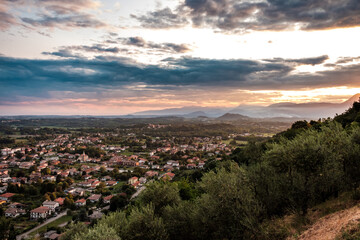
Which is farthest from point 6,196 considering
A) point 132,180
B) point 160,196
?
point 160,196

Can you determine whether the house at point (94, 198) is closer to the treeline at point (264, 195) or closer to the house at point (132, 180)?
the house at point (132, 180)

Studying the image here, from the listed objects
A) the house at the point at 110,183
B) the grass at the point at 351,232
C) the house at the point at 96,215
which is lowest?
the house at the point at 110,183

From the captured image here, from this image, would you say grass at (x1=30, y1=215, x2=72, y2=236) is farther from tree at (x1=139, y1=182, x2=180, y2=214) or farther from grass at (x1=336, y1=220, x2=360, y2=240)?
grass at (x1=336, y1=220, x2=360, y2=240)

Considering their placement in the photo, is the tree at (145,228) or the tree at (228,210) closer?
the tree at (228,210)

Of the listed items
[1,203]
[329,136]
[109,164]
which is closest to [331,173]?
[329,136]

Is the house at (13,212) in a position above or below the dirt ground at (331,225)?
below

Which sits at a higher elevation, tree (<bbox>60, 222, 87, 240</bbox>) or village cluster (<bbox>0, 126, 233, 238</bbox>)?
tree (<bbox>60, 222, 87, 240</bbox>)

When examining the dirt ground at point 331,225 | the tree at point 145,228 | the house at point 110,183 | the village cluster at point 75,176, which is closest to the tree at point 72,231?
the tree at point 145,228

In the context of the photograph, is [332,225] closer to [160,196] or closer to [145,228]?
[145,228]

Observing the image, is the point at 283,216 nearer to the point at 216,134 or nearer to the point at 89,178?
the point at 89,178

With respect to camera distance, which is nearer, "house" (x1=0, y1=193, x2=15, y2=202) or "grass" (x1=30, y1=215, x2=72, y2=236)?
"grass" (x1=30, y1=215, x2=72, y2=236)

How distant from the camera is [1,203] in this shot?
39.3m

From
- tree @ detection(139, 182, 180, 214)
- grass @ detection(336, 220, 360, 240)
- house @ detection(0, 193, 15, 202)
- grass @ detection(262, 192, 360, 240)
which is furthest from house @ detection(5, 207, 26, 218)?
grass @ detection(336, 220, 360, 240)

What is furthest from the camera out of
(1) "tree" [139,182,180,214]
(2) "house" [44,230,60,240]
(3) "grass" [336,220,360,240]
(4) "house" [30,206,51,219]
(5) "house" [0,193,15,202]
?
(5) "house" [0,193,15,202]
